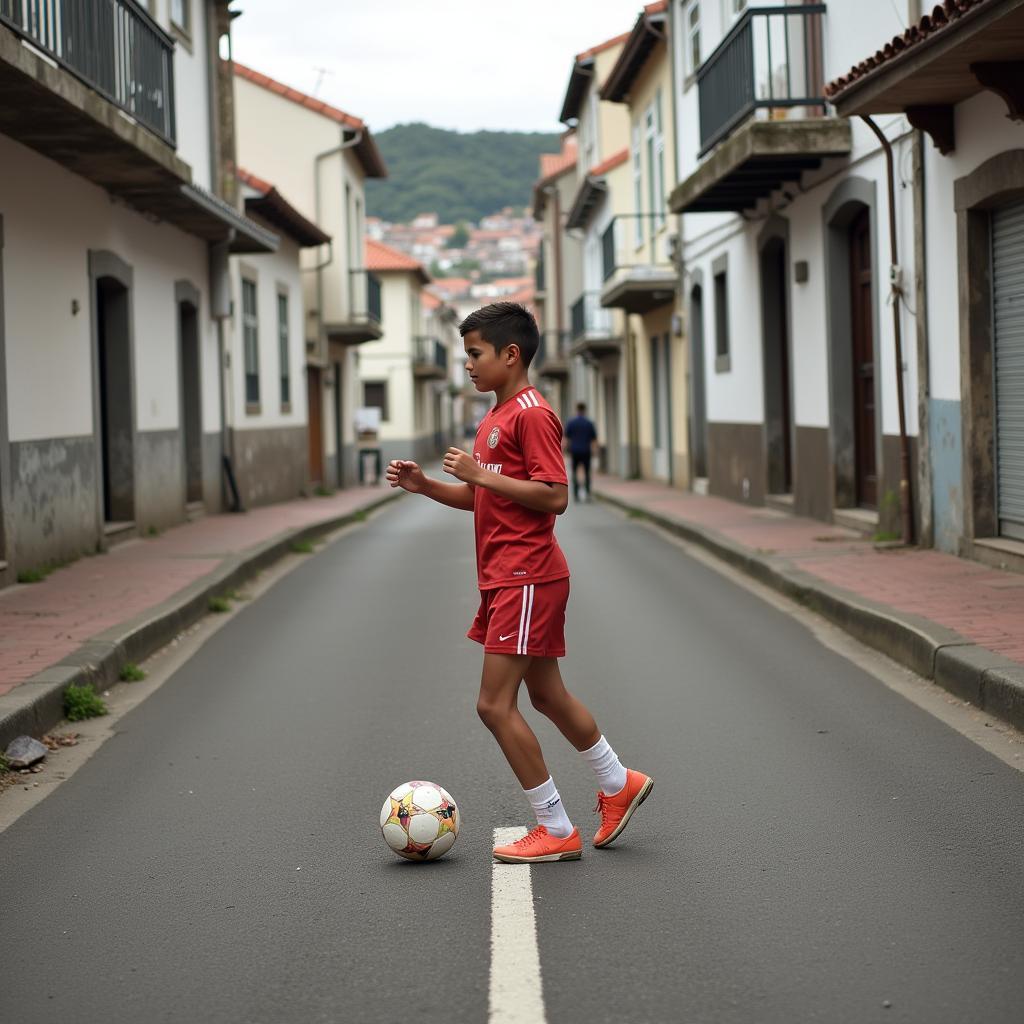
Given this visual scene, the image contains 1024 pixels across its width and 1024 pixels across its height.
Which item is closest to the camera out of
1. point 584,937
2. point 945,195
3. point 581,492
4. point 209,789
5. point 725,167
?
point 584,937

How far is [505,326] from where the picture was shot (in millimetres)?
4832

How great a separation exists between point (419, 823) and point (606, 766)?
2.11 feet

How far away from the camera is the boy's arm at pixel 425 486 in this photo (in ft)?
15.8

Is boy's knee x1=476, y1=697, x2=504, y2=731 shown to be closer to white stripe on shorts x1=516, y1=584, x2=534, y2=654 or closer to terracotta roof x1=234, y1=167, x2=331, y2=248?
white stripe on shorts x1=516, y1=584, x2=534, y2=654

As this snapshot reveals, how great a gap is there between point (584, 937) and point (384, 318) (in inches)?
2052

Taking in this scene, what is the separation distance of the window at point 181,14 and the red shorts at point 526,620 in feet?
53.5

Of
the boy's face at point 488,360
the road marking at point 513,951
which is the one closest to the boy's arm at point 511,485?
the boy's face at point 488,360

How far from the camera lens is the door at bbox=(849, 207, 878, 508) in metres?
15.4

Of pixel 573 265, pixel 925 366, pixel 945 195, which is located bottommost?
pixel 925 366

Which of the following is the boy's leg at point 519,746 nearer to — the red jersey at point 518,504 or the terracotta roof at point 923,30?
the red jersey at point 518,504

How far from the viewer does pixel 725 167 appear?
1644cm

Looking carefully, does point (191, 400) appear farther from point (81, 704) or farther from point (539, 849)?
point (539, 849)

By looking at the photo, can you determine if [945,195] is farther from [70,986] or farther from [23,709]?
[70,986]

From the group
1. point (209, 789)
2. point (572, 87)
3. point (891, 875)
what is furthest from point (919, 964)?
point (572, 87)
